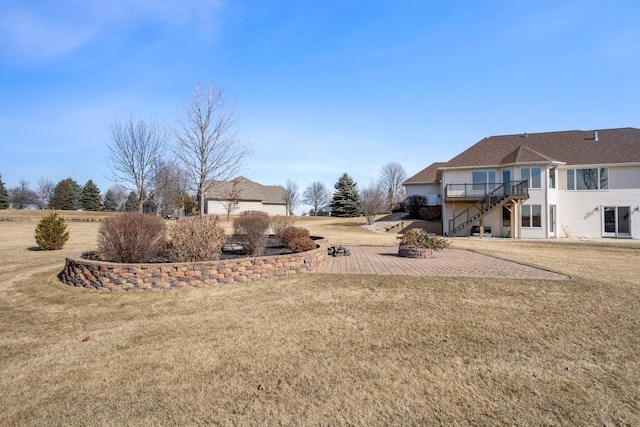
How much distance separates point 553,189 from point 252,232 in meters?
22.2

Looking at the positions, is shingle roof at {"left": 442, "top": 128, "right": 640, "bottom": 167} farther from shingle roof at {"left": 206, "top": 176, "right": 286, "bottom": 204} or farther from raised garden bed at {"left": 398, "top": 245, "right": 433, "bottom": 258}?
shingle roof at {"left": 206, "top": 176, "right": 286, "bottom": 204}

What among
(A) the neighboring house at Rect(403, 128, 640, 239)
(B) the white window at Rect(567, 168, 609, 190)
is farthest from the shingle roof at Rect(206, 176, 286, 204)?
(B) the white window at Rect(567, 168, 609, 190)

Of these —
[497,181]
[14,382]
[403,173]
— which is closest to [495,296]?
[14,382]

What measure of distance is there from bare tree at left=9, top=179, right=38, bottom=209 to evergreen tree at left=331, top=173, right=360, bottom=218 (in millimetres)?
59563

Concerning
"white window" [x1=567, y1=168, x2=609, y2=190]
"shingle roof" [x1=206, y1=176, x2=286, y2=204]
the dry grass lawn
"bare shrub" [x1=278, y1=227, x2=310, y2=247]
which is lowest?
the dry grass lawn

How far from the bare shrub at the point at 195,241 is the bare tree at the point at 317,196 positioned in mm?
74865

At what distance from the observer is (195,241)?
7414 millimetres

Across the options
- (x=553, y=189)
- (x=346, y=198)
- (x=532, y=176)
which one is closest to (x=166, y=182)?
(x=346, y=198)

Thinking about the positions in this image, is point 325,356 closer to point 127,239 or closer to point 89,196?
point 127,239

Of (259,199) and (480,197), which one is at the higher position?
(259,199)

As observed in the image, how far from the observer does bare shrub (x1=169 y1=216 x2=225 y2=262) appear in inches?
290

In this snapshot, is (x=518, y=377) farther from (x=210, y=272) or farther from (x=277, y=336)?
(x=210, y=272)

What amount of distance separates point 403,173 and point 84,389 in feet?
229

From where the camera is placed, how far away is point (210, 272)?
22.8ft
